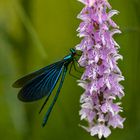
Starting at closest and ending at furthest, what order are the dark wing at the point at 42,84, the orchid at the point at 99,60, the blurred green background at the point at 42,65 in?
the orchid at the point at 99,60
the dark wing at the point at 42,84
the blurred green background at the point at 42,65

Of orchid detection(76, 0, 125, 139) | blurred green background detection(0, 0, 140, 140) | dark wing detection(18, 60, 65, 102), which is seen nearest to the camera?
orchid detection(76, 0, 125, 139)

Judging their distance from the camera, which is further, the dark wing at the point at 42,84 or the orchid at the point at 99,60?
the dark wing at the point at 42,84

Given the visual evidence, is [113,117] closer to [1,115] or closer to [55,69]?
[55,69]

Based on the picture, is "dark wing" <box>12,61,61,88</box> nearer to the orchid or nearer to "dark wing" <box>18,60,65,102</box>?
"dark wing" <box>18,60,65,102</box>

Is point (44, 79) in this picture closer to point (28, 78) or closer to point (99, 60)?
point (28, 78)

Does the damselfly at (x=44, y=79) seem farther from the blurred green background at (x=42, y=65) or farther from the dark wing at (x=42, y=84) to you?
the blurred green background at (x=42, y=65)

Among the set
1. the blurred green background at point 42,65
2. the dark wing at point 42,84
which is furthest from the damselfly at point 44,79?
the blurred green background at point 42,65

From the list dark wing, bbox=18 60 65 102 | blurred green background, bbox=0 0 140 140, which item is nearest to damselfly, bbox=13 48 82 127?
dark wing, bbox=18 60 65 102
